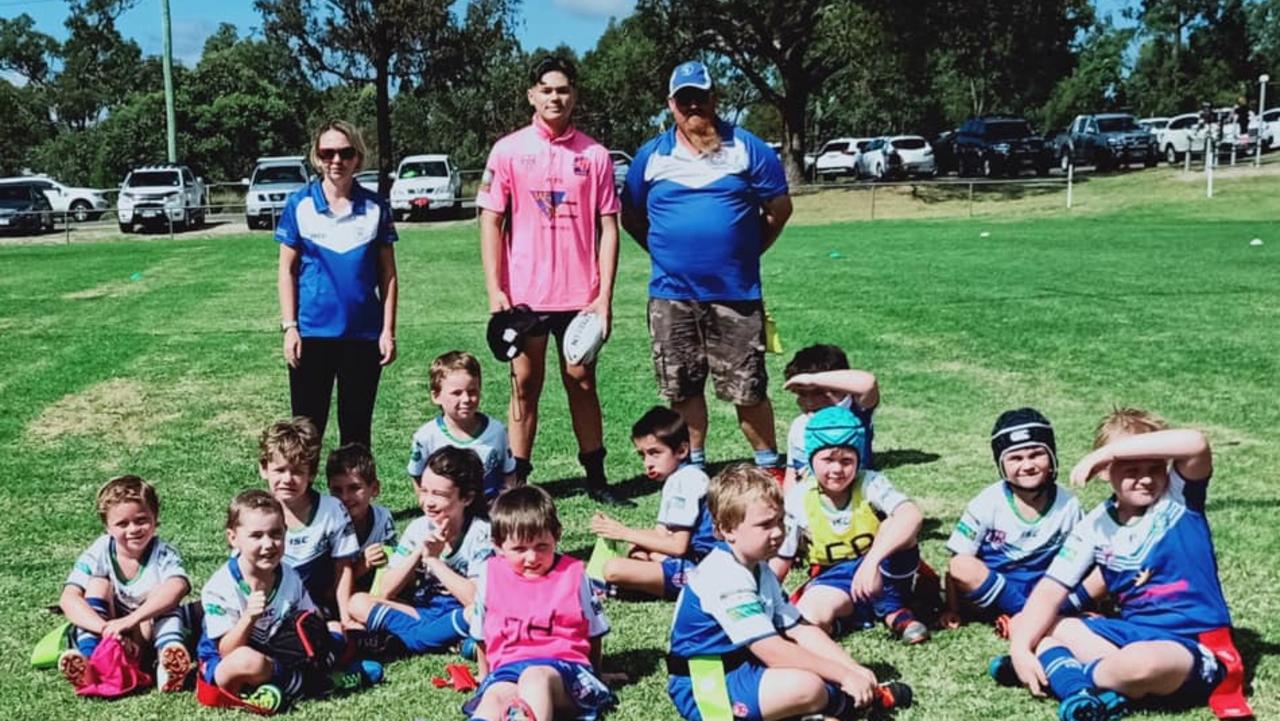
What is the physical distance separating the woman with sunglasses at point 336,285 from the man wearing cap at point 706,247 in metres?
1.25

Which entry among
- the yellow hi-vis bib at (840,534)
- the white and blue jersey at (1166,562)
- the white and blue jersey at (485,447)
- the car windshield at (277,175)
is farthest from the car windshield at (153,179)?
the white and blue jersey at (1166,562)

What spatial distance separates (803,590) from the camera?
4.53m

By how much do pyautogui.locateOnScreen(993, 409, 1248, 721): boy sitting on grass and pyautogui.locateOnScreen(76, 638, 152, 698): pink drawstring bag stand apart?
275 cm

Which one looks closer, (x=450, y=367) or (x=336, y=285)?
(x=450, y=367)

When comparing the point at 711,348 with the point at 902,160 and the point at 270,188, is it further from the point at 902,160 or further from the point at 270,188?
the point at 902,160

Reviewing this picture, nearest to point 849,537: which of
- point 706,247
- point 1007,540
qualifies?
point 1007,540

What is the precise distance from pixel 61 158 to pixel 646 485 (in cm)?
5507

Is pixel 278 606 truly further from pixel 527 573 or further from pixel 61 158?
pixel 61 158

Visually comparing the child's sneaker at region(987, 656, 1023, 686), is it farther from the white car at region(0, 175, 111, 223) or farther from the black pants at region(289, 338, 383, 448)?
the white car at region(0, 175, 111, 223)

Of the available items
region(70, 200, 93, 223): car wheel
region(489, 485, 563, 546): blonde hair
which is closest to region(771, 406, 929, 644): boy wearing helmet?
region(489, 485, 563, 546): blonde hair

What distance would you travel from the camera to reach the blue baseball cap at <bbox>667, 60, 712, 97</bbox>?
5660 mm

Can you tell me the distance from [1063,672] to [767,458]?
8.25 feet

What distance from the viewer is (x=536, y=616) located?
3.79 metres

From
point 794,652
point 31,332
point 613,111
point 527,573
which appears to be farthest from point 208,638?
point 613,111
